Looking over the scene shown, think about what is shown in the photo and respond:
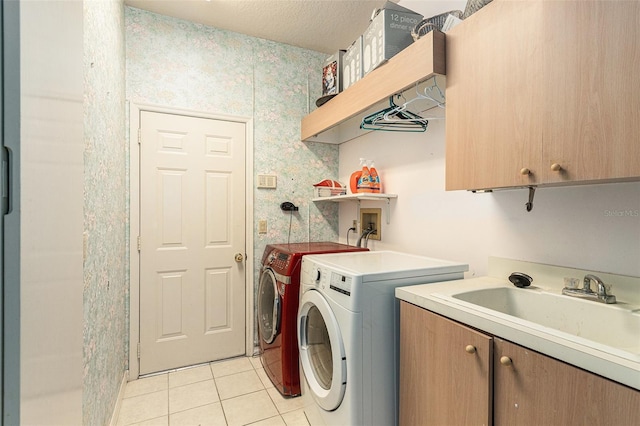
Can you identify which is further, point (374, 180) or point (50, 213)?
point (374, 180)

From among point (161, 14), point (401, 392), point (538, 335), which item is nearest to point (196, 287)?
point (401, 392)

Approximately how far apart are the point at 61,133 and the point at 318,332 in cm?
154

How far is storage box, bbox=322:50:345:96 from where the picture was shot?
2.29 meters

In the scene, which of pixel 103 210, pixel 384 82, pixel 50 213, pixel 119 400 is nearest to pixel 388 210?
pixel 384 82

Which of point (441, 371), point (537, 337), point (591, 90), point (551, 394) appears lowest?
point (441, 371)

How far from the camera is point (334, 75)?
7.61ft

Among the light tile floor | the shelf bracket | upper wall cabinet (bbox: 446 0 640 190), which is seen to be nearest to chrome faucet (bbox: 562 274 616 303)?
upper wall cabinet (bbox: 446 0 640 190)

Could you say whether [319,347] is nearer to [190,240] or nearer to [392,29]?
[190,240]

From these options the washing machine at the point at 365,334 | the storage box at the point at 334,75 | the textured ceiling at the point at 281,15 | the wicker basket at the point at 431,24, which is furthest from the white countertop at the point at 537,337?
the textured ceiling at the point at 281,15

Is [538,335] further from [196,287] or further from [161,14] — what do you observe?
[161,14]

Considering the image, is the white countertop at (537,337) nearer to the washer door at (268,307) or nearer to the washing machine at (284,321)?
the washing machine at (284,321)

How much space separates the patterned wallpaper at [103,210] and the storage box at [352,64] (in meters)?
1.38

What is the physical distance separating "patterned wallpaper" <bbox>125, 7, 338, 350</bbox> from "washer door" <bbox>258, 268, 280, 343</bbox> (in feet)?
0.95

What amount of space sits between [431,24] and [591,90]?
0.90 metres
